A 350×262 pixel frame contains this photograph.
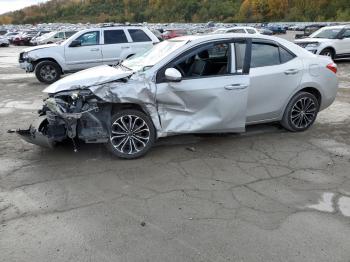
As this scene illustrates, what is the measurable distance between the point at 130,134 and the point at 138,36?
835 centimetres

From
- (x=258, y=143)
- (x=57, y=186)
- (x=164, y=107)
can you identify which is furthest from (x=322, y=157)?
(x=57, y=186)

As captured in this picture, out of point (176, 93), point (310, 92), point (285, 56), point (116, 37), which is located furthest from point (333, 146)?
point (116, 37)

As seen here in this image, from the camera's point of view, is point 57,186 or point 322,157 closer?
point 57,186

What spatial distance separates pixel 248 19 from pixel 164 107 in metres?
121

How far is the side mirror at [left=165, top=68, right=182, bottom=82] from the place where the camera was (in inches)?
202

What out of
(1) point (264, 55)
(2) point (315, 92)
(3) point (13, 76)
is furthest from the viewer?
(3) point (13, 76)

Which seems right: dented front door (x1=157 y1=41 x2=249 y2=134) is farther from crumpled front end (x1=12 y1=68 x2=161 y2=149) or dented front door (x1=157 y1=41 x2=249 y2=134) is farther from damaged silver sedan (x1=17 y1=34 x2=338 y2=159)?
crumpled front end (x1=12 y1=68 x2=161 y2=149)

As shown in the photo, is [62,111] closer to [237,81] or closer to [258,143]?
[237,81]

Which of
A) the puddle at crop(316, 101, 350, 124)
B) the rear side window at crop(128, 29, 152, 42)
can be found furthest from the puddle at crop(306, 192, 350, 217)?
the rear side window at crop(128, 29, 152, 42)

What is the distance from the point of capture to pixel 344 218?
3844 millimetres

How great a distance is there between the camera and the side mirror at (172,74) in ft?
16.9

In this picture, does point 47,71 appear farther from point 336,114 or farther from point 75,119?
point 336,114

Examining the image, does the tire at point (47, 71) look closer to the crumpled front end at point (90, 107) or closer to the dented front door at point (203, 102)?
the crumpled front end at point (90, 107)

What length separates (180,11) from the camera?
144 metres
